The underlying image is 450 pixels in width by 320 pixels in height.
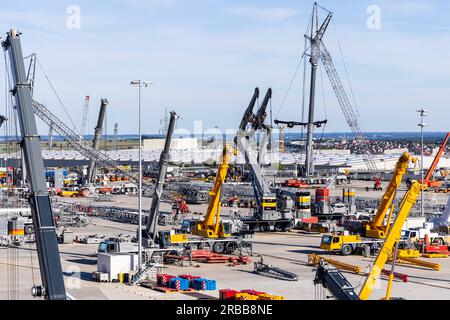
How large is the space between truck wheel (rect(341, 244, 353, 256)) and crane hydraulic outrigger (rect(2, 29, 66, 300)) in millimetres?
30962

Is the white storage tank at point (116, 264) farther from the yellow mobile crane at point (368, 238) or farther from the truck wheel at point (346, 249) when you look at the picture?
the truck wheel at point (346, 249)

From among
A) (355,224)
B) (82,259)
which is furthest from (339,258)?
(82,259)

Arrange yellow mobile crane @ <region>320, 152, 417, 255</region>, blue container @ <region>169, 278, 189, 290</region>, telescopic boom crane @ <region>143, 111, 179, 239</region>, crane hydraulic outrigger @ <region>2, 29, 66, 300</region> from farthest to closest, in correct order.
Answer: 1. telescopic boom crane @ <region>143, 111, 179, 239</region>
2. yellow mobile crane @ <region>320, 152, 417, 255</region>
3. blue container @ <region>169, 278, 189, 290</region>
4. crane hydraulic outrigger @ <region>2, 29, 66, 300</region>

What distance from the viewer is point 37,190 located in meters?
29.8

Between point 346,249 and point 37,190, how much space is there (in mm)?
31819

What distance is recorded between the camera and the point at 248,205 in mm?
100375

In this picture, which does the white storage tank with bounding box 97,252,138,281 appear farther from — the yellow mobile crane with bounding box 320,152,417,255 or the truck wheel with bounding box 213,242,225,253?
the yellow mobile crane with bounding box 320,152,417,255

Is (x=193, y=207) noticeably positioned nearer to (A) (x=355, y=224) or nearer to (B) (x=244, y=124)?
(B) (x=244, y=124)

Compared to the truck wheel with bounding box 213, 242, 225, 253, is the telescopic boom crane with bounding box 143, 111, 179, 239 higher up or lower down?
higher up

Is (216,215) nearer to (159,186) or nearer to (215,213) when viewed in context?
(215,213)

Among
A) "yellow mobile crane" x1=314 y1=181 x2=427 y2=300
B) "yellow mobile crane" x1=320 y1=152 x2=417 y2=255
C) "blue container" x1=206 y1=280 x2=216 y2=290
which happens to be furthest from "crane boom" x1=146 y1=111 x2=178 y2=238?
"yellow mobile crane" x1=314 y1=181 x2=427 y2=300

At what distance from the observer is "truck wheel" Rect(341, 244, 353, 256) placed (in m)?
57.4

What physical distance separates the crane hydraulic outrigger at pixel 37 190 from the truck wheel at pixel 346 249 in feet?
102

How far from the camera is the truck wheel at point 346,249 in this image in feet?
188
